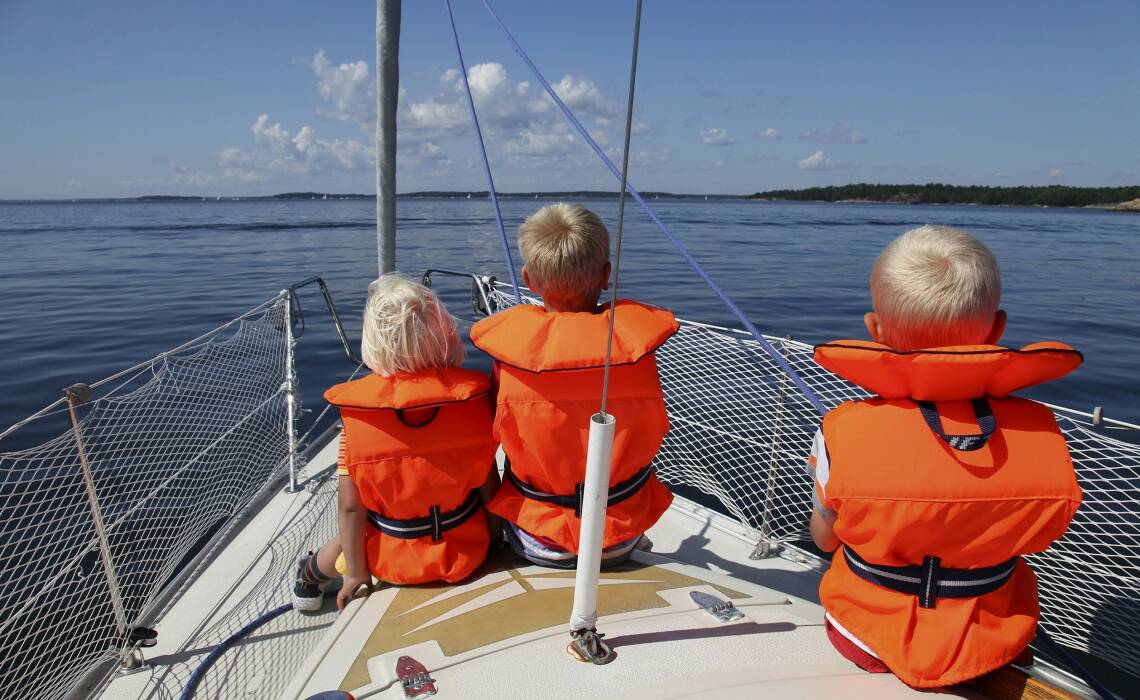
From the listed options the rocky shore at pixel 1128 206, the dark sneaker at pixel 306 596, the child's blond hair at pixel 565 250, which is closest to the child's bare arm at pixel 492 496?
the child's blond hair at pixel 565 250

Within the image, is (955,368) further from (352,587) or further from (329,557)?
(329,557)

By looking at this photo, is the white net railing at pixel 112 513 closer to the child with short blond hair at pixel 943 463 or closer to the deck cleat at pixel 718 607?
the deck cleat at pixel 718 607

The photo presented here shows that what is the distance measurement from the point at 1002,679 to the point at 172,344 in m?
9.11

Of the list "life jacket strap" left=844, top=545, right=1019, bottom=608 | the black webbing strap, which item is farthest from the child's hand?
the black webbing strap

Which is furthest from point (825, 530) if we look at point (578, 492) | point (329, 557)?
point (329, 557)

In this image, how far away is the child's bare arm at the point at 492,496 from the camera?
6.63 feet

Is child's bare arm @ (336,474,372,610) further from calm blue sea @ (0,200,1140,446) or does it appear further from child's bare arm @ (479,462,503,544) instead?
calm blue sea @ (0,200,1140,446)

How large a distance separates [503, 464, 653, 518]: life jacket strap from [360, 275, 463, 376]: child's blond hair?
44 cm

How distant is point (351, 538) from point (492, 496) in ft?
1.38

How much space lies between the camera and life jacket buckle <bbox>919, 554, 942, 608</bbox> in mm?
Answer: 1365

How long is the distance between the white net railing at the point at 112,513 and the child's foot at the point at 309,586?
519 mm

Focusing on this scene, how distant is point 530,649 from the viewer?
1.50 metres

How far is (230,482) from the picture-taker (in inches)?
151

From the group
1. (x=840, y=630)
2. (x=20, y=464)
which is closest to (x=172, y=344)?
(x=20, y=464)
